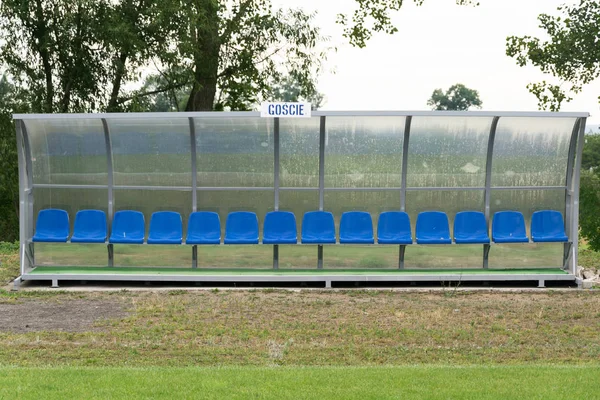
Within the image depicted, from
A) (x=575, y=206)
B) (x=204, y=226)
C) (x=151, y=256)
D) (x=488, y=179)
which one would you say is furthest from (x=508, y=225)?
(x=151, y=256)

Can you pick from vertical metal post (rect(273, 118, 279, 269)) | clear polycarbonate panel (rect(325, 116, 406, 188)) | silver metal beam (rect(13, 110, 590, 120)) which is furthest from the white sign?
clear polycarbonate panel (rect(325, 116, 406, 188))

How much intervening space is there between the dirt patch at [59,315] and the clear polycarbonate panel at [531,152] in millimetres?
6107

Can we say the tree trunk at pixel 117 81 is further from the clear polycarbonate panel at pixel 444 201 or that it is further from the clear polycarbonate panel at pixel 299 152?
the clear polycarbonate panel at pixel 444 201

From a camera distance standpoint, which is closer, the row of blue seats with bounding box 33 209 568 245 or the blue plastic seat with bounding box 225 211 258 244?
the row of blue seats with bounding box 33 209 568 245

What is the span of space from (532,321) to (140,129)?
6355mm

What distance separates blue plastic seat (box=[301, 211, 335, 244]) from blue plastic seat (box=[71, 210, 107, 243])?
9.72 ft

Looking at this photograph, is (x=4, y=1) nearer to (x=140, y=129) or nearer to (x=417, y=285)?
(x=140, y=129)

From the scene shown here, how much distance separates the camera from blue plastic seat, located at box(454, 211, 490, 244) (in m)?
13.0

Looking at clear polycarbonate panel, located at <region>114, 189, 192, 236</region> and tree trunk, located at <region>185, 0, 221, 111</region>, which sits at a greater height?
tree trunk, located at <region>185, 0, 221, 111</region>

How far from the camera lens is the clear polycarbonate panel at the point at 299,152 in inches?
508

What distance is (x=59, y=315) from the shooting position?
10180 mm

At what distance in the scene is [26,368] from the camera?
7.31 meters

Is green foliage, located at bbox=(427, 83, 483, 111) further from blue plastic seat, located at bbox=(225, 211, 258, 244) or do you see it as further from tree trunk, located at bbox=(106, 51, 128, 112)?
blue plastic seat, located at bbox=(225, 211, 258, 244)

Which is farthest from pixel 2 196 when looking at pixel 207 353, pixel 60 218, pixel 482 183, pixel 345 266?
pixel 207 353
